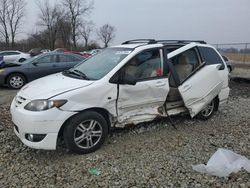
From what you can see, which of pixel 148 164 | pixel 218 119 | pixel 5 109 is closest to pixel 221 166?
pixel 148 164

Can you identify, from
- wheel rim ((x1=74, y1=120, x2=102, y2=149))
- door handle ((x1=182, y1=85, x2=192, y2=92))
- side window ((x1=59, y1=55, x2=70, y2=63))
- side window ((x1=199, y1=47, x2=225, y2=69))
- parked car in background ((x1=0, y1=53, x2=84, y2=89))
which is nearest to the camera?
wheel rim ((x1=74, y1=120, x2=102, y2=149))

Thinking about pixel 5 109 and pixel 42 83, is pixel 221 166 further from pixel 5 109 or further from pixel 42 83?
pixel 5 109

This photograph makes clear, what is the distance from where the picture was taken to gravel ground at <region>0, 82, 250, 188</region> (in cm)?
371

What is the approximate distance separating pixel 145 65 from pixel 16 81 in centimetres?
720

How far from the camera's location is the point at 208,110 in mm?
6340

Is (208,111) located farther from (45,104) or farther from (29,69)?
(29,69)

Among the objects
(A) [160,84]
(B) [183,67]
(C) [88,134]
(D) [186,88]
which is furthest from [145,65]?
(C) [88,134]

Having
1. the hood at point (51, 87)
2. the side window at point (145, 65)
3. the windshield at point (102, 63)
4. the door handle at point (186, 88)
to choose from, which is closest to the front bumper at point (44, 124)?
the hood at point (51, 87)

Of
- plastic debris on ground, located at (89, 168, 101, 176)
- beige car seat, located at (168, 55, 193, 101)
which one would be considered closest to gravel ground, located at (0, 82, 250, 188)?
plastic debris on ground, located at (89, 168, 101, 176)

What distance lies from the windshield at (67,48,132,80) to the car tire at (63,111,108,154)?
684mm

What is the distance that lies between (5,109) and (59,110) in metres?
3.71

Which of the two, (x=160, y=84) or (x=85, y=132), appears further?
(x=160, y=84)

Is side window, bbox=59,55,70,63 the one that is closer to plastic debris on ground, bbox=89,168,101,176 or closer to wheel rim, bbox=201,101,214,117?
wheel rim, bbox=201,101,214,117

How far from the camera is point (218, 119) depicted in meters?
6.41
